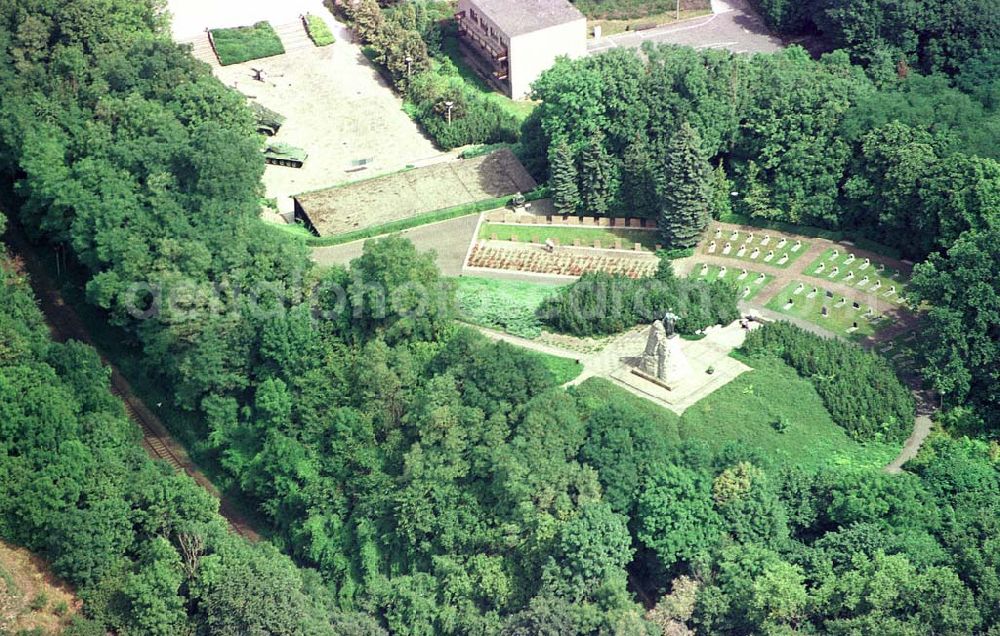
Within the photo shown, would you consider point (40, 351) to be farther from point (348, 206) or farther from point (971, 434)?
point (971, 434)

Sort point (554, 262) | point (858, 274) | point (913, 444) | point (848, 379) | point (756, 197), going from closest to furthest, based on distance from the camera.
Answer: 1. point (913, 444)
2. point (848, 379)
3. point (858, 274)
4. point (554, 262)
5. point (756, 197)

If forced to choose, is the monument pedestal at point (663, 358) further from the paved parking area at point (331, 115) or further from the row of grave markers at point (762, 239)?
the paved parking area at point (331, 115)

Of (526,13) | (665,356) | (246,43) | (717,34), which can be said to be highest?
(665,356)

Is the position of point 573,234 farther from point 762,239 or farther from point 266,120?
point 266,120

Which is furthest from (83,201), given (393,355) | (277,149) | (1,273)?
(393,355)

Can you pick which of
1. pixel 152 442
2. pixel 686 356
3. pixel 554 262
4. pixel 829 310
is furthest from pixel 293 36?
pixel 829 310

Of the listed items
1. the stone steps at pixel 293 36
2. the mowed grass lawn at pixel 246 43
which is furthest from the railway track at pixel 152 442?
the stone steps at pixel 293 36

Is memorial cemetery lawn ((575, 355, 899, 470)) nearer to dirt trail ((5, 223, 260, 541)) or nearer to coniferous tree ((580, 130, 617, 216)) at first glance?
coniferous tree ((580, 130, 617, 216))

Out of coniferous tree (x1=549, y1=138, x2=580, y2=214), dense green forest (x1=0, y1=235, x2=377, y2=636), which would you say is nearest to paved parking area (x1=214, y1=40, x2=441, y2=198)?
coniferous tree (x1=549, y1=138, x2=580, y2=214)
